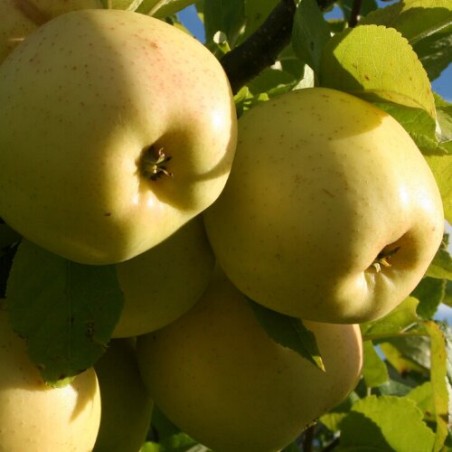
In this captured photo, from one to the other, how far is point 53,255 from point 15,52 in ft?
0.85

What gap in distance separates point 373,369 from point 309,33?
35.8 inches

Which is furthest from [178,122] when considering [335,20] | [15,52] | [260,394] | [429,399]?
[429,399]

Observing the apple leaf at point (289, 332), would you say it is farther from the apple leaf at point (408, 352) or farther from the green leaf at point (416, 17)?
the apple leaf at point (408, 352)

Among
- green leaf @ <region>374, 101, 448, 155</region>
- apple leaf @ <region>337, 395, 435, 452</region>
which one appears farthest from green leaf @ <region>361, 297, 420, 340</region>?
green leaf @ <region>374, 101, 448, 155</region>

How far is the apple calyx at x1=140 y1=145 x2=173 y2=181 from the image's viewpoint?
995 millimetres

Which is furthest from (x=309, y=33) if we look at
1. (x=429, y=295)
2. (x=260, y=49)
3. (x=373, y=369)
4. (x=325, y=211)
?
(x=373, y=369)

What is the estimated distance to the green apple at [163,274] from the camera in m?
1.22

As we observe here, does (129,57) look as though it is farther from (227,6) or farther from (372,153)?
(227,6)

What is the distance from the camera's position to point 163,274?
48.3 inches

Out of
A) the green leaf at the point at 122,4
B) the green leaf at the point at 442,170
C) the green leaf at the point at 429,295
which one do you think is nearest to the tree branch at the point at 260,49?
the green leaf at the point at 122,4

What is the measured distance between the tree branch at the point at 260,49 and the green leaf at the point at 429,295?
741 mm

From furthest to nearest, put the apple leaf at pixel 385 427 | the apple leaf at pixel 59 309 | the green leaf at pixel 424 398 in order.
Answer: the green leaf at pixel 424 398
the apple leaf at pixel 385 427
the apple leaf at pixel 59 309

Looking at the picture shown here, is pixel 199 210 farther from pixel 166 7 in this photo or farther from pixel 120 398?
pixel 120 398

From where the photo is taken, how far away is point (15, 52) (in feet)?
3.30
